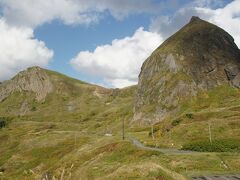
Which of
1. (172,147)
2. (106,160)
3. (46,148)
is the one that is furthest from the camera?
(46,148)

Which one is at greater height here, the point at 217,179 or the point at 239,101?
the point at 239,101

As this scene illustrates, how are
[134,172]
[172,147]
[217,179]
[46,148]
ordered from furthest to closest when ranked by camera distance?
1. [46,148]
2. [172,147]
3. [217,179]
4. [134,172]

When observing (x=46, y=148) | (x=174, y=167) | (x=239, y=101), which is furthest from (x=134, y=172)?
(x=239, y=101)

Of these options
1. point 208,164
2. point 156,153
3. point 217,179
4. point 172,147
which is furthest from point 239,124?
point 217,179

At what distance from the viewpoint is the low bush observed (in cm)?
8244

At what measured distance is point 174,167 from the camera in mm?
59906

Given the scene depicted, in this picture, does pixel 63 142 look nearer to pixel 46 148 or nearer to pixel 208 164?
pixel 46 148

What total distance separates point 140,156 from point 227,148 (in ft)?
66.4

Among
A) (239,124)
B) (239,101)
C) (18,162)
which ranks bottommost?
(18,162)

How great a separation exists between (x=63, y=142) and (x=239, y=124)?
289ft

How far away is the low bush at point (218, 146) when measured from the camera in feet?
270

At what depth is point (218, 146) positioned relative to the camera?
83.8 meters

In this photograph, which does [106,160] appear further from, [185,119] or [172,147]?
[185,119]

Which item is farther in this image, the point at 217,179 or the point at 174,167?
the point at 174,167
